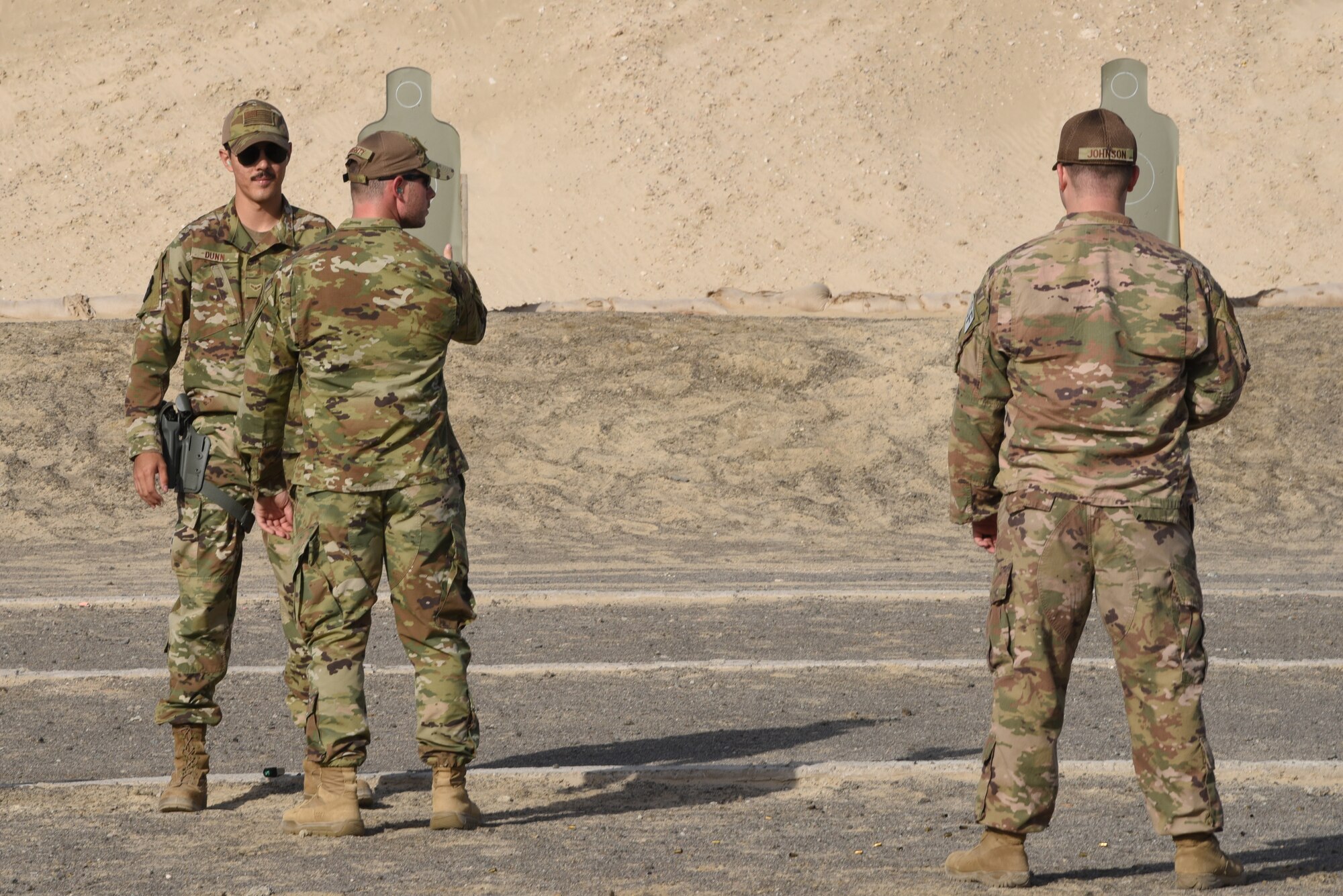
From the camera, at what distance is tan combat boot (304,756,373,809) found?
4.87 metres

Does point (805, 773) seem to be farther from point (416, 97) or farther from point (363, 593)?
point (416, 97)

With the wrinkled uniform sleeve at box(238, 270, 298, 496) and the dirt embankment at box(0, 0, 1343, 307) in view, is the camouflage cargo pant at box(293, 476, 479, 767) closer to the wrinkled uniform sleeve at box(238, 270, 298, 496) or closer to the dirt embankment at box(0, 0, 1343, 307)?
the wrinkled uniform sleeve at box(238, 270, 298, 496)

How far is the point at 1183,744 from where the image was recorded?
4.02 metres

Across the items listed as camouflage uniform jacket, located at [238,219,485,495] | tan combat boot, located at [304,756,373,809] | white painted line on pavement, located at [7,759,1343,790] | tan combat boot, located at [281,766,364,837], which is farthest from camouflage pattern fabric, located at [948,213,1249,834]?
tan combat boot, located at [304,756,373,809]

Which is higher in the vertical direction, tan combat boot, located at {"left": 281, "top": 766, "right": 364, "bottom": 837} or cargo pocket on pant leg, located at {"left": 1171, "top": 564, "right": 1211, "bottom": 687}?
cargo pocket on pant leg, located at {"left": 1171, "top": 564, "right": 1211, "bottom": 687}

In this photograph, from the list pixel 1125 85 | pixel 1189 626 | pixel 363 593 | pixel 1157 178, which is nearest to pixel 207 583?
pixel 363 593

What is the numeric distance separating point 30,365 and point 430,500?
47.9 feet

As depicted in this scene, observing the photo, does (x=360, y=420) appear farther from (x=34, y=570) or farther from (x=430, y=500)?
(x=34, y=570)

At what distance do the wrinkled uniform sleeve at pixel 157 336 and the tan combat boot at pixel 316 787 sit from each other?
1.10 metres

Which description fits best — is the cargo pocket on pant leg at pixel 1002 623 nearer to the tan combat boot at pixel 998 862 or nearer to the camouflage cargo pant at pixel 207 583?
the tan combat boot at pixel 998 862

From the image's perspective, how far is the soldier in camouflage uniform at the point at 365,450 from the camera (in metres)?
4.68

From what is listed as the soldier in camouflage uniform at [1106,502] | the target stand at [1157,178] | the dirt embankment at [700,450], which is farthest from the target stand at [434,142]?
the soldier in camouflage uniform at [1106,502]

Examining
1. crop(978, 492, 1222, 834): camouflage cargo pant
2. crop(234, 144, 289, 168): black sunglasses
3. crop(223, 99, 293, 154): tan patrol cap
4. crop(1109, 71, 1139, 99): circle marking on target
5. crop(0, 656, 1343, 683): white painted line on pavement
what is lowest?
crop(0, 656, 1343, 683): white painted line on pavement

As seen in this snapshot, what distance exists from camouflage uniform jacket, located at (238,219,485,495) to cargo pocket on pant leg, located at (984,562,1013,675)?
1483 mm
